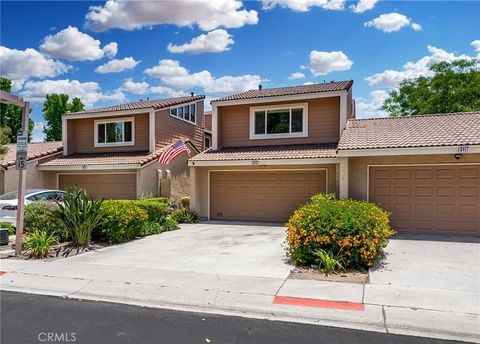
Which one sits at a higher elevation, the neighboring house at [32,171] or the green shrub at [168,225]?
the neighboring house at [32,171]

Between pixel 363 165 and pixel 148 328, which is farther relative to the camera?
pixel 363 165

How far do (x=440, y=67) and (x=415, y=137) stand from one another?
22.1 meters

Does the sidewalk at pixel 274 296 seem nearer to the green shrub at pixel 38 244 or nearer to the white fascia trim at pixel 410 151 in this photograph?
the green shrub at pixel 38 244

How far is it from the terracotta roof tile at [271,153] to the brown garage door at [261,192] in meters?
0.81

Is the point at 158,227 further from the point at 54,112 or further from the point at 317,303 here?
the point at 54,112

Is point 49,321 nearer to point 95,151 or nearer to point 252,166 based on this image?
point 252,166

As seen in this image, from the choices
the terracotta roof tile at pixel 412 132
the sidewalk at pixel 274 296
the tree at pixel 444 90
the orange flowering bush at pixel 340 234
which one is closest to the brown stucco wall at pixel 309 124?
the terracotta roof tile at pixel 412 132

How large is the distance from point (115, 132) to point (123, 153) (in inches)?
61.8

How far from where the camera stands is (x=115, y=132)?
68.0 feet

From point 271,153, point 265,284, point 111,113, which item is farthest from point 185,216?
point 265,284

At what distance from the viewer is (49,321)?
546 centimetres

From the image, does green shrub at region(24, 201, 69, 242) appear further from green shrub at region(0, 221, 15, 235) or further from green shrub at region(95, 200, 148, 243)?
green shrub at region(0, 221, 15, 235)

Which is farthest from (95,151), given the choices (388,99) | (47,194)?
(388,99)

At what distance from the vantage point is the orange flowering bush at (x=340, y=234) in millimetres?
7871
